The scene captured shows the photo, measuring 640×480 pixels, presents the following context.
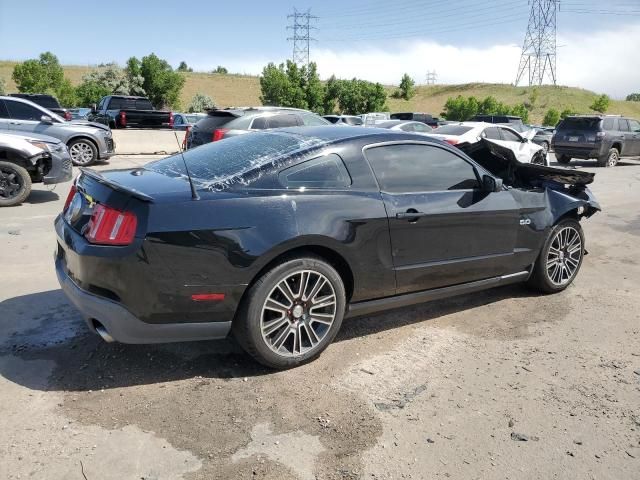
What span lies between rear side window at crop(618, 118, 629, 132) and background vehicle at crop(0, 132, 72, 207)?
18611 mm

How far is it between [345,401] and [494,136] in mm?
12971

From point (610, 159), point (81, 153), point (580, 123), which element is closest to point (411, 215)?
point (81, 153)

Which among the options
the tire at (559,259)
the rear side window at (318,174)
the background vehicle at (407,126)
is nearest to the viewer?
the rear side window at (318,174)

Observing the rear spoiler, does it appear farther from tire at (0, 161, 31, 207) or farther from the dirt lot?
tire at (0, 161, 31, 207)

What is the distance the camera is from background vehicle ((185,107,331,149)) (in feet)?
37.8

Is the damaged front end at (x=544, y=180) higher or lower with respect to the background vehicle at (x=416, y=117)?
lower

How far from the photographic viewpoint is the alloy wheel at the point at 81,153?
43.7 ft

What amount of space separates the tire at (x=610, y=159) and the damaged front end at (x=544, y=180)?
1502 centimetres

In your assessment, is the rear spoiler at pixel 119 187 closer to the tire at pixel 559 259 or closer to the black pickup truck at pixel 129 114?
the tire at pixel 559 259

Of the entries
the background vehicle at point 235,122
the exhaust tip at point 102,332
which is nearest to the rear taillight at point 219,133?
the background vehicle at point 235,122

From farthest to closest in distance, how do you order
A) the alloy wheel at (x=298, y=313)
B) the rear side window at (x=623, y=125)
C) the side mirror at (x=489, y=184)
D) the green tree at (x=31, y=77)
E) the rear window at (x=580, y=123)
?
1. the green tree at (x=31, y=77)
2. the rear side window at (x=623, y=125)
3. the rear window at (x=580, y=123)
4. the side mirror at (x=489, y=184)
5. the alloy wheel at (x=298, y=313)

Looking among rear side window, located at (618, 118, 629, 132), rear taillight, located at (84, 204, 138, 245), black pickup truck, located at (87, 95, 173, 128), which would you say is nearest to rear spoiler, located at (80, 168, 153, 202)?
rear taillight, located at (84, 204, 138, 245)

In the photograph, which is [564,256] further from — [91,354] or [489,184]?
[91,354]

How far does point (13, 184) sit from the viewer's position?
8.39 metres
